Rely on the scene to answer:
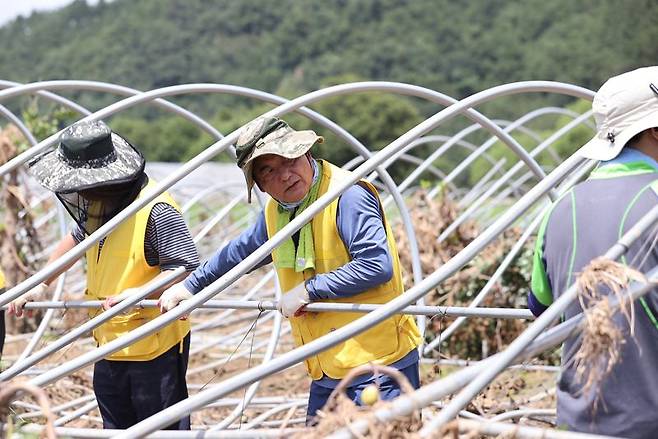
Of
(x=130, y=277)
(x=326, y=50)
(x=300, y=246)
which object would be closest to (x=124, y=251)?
(x=130, y=277)

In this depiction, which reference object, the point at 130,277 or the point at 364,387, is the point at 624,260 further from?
the point at 130,277

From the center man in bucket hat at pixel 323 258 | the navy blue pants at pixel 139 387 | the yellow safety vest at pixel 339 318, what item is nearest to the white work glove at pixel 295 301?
the center man in bucket hat at pixel 323 258

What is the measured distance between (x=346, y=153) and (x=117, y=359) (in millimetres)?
33056

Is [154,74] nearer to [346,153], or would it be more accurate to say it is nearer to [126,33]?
[126,33]

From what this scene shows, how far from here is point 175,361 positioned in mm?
3975

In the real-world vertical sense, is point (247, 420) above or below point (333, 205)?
below

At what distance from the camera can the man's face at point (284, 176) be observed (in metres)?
3.42

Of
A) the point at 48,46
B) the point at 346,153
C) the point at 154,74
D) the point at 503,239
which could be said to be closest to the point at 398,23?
the point at 154,74

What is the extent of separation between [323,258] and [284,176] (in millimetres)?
305

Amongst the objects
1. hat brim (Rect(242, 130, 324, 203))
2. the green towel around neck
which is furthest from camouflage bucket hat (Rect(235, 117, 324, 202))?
the green towel around neck

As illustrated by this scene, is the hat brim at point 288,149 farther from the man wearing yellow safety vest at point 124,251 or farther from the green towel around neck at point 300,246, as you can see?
the man wearing yellow safety vest at point 124,251

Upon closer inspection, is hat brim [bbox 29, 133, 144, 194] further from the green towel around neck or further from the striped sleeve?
the green towel around neck

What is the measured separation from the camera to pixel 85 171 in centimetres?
380

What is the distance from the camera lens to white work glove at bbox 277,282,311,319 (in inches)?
136
